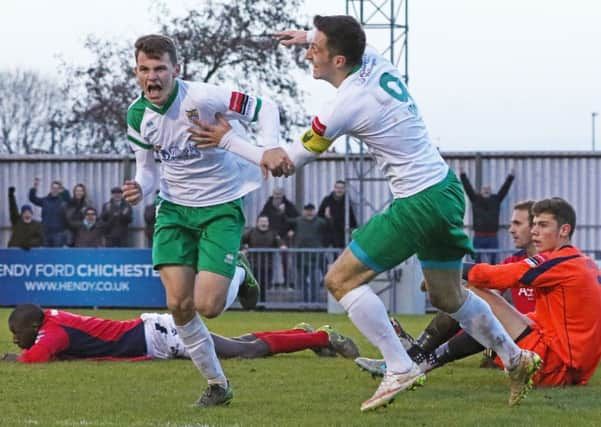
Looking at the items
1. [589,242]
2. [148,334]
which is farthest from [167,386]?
[589,242]

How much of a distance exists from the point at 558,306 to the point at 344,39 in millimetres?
2615

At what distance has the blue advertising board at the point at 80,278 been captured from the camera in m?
21.8

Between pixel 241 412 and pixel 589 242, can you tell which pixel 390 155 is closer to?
pixel 241 412

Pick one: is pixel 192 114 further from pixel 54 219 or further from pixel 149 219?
pixel 54 219

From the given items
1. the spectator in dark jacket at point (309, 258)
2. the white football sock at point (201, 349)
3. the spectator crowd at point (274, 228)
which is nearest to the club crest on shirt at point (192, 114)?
the white football sock at point (201, 349)

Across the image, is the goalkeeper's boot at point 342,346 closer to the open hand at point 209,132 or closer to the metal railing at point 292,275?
the open hand at point 209,132

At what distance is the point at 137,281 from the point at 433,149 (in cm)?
1451

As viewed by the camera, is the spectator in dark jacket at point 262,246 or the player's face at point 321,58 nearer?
the player's face at point 321,58

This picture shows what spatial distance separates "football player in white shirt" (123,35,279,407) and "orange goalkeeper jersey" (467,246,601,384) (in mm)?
1766

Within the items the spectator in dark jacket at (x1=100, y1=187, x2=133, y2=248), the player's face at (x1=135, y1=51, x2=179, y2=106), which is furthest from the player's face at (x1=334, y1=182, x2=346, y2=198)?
the player's face at (x1=135, y1=51, x2=179, y2=106)

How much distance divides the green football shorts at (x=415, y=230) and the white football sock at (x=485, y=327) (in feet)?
1.25

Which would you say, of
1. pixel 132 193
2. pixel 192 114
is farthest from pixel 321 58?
pixel 132 193

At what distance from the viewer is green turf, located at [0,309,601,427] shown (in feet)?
24.3

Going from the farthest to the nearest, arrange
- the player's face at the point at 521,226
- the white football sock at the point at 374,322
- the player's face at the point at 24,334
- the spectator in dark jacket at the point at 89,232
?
1. the spectator in dark jacket at the point at 89,232
2. the player's face at the point at 24,334
3. the player's face at the point at 521,226
4. the white football sock at the point at 374,322
